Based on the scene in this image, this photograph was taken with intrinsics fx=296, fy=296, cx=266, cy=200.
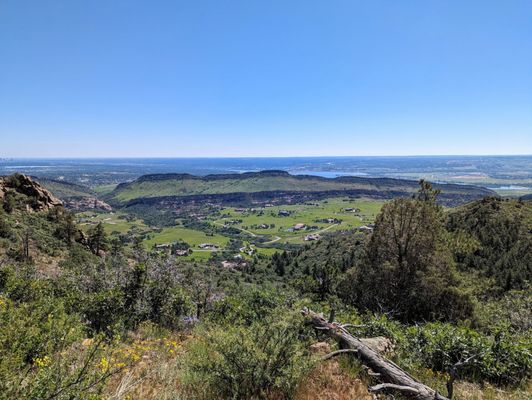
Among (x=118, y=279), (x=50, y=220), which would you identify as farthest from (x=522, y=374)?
(x=50, y=220)

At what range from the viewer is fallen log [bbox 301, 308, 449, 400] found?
4.13 metres

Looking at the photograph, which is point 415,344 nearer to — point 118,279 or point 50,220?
point 118,279

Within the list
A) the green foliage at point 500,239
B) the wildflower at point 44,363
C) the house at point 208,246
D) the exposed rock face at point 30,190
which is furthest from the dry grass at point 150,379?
the house at point 208,246

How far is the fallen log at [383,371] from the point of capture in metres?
4.13

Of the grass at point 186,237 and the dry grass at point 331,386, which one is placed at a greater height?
the dry grass at point 331,386

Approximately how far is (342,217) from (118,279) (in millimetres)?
160027

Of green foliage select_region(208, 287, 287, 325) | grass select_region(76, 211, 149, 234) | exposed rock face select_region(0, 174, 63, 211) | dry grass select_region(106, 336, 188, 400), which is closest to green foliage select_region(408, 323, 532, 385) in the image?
green foliage select_region(208, 287, 287, 325)

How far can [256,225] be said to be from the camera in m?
155

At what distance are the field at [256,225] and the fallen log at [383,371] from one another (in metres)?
87.2

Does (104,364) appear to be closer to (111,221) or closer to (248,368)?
(248,368)

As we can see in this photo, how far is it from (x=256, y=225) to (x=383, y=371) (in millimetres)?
150628

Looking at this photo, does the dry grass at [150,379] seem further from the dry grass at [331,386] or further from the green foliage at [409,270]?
the green foliage at [409,270]

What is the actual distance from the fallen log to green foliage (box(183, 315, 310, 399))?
1161 millimetres

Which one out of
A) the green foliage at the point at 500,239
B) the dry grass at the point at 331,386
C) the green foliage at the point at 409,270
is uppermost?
the dry grass at the point at 331,386
